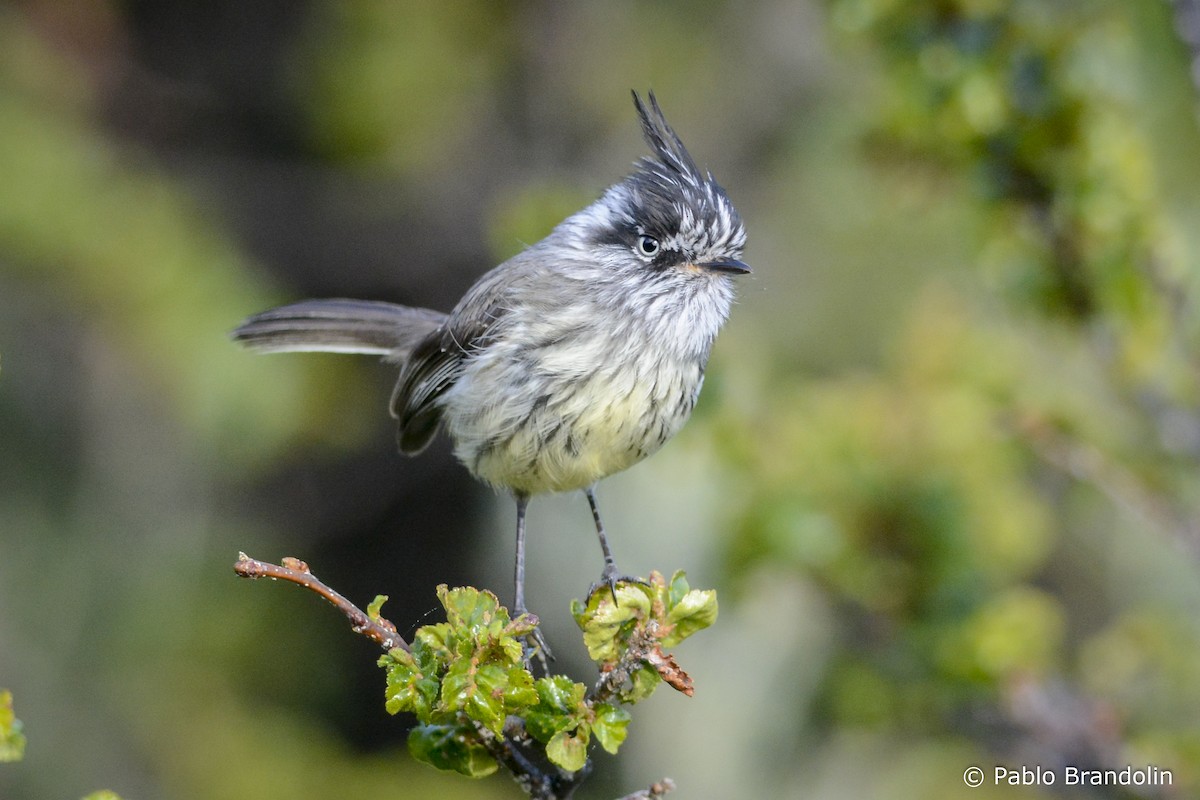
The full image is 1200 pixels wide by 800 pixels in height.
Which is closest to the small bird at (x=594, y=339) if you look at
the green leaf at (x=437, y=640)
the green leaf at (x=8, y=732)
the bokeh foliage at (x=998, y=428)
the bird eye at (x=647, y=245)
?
the bird eye at (x=647, y=245)

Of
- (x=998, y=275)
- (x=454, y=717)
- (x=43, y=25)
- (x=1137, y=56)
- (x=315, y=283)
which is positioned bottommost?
(x=454, y=717)

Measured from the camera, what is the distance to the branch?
6.06 ft

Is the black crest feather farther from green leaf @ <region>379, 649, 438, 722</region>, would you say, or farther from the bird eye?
green leaf @ <region>379, 649, 438, 722</region>

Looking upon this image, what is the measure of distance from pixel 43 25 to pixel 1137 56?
468 cm

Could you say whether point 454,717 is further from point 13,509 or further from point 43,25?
point 43,25

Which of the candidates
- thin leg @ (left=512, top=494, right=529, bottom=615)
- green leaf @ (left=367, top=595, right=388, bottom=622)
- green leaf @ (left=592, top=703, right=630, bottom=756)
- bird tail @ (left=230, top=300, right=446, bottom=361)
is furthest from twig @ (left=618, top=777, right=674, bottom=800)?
bird tail @ (left=230, top=300, right=446, bottom=361)

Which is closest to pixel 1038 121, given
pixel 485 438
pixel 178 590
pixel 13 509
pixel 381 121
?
pixel 485 438

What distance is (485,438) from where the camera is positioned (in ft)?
10.8

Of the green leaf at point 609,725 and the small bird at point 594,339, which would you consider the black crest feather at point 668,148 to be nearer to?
the small bird at point 594,339

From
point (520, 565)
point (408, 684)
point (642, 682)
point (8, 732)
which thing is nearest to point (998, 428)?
point (520, 565)

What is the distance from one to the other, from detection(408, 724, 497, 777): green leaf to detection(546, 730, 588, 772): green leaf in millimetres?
181

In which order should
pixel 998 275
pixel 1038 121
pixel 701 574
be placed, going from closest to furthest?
pixel 1038 121 → pixel 998 275 → pixel 701 574

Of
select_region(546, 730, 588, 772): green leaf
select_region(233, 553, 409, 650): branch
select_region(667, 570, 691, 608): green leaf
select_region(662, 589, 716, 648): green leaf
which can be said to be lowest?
select_region(546, 730, 588, 772): green leaf

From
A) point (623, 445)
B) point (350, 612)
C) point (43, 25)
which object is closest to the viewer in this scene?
point (350, 612)
